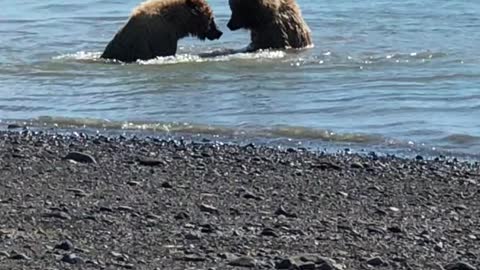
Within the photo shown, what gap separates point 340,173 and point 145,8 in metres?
6.60

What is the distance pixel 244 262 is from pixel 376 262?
629 millimetres

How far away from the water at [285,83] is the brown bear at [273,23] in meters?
0.27

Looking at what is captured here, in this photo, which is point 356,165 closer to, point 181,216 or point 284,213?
point 284,213

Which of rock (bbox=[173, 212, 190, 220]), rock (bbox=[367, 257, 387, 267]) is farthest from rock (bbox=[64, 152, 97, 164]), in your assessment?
rock (bbox=[367, 257, 387, 267])

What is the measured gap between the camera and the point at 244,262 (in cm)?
675

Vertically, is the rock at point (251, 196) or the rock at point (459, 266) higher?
the rock at point (251, 196)

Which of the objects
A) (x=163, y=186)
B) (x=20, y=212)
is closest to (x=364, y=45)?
(x=163, y=186)

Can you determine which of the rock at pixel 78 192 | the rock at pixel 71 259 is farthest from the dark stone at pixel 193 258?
the rock at pixel 78 192

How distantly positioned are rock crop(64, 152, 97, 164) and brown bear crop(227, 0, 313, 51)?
6502 millimetres

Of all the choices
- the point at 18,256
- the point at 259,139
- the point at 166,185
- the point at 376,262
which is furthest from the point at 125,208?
the point at 259,139

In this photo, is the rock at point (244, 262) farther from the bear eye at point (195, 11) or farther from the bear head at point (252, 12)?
the bear head at point (252, 12)

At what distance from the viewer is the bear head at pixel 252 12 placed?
52.9 ft

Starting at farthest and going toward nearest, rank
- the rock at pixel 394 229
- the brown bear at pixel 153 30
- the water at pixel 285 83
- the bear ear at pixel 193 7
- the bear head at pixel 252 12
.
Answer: the bear head at pixel 252 12
the bear ear at pixel 193 7
the brown bear at pixel 153 30
the water at pixel 285 83
the rock at pixel 394 229

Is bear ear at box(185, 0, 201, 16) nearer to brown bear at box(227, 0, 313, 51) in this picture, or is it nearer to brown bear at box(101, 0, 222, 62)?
brown bear at box(101, 0, 222, 62)
